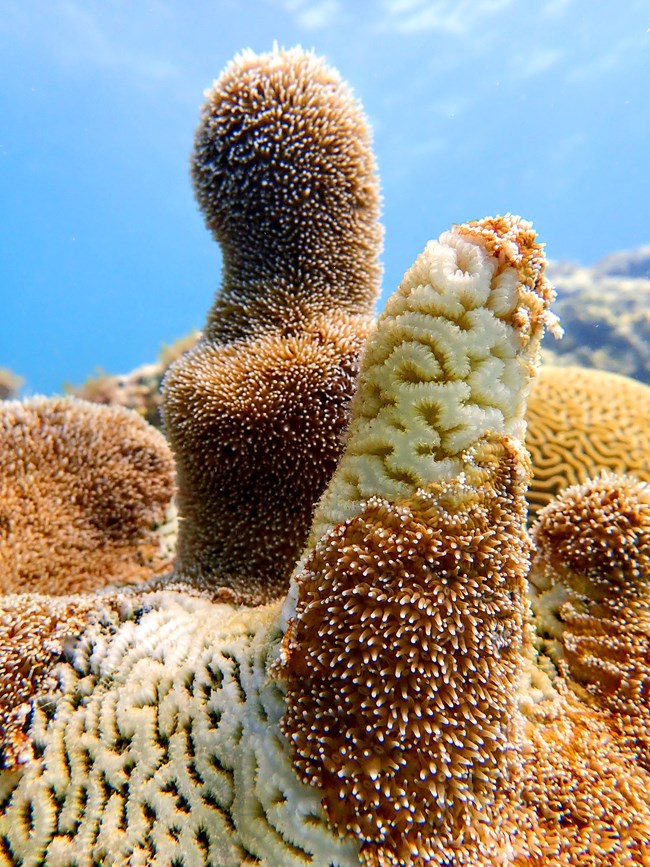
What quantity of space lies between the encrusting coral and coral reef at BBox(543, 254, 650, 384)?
11.7 metres

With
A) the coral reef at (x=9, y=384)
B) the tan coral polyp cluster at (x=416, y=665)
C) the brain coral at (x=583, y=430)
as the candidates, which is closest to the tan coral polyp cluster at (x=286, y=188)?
the tan coral polyp cluster at (x=416, y=665)

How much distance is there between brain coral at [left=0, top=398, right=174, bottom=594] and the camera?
282cm

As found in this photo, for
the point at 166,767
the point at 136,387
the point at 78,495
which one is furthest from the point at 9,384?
the point at 166,767

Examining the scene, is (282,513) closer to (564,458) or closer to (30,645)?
(30,645)

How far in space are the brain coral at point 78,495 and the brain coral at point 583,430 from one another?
2.85 metres

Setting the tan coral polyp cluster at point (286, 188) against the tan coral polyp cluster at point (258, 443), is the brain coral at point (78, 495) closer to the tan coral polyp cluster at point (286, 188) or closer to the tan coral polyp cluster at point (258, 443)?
the tan coral polyp cluster at point (258, 443)

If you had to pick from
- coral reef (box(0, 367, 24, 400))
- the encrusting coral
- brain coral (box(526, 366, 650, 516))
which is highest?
coral reef (box(0, 367, 24, 400))

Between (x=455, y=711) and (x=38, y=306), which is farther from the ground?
(x=38, y=306)

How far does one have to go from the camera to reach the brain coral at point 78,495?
282 centimetres

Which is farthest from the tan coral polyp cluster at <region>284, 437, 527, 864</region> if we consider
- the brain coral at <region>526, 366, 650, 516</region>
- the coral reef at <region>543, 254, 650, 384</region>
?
the coral reef at <region>543, 254, 650, 384</region>

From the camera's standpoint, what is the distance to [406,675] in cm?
133

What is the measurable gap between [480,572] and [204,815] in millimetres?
1076

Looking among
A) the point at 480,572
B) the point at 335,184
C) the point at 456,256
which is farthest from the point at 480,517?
the point at 335,184

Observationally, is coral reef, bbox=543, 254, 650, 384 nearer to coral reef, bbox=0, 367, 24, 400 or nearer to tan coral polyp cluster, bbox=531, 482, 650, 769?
tan coral polyp cluster, bbox=531, 482, 650, 769
